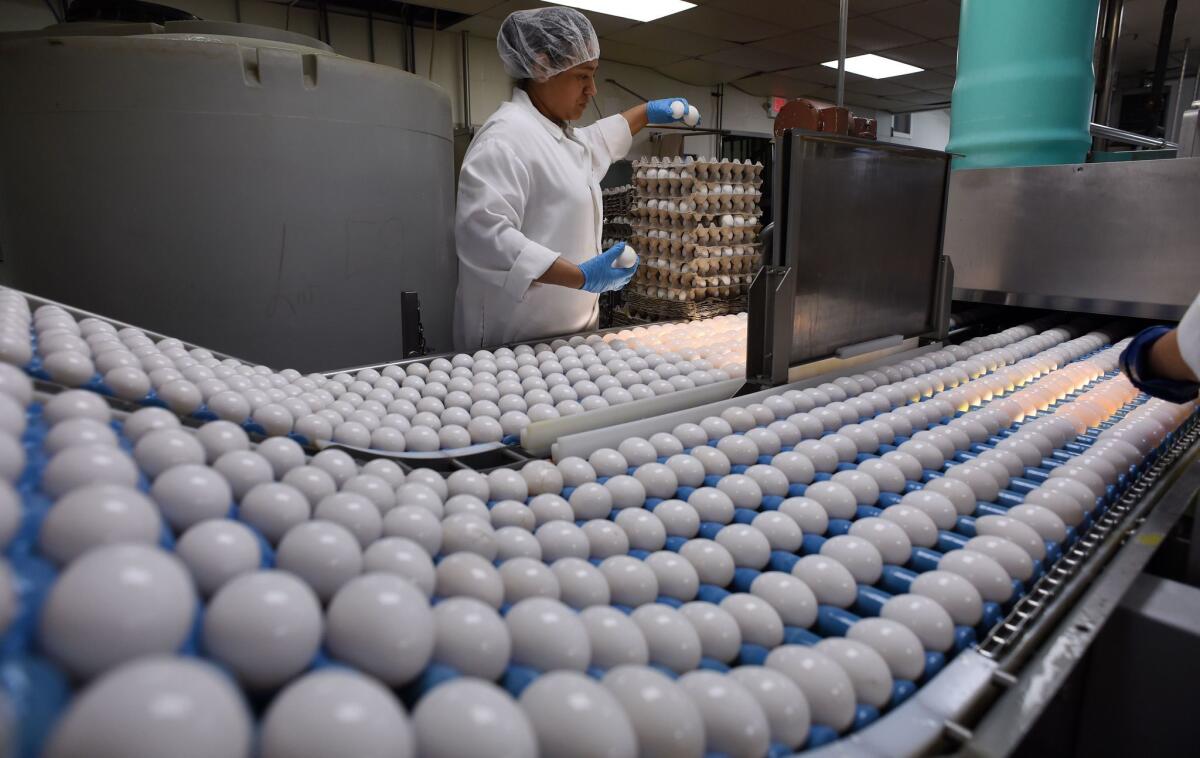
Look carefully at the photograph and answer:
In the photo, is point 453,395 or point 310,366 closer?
point 453,395

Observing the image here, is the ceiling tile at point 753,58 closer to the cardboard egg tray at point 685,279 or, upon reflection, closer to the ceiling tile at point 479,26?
the ceiling tile at point 479,26

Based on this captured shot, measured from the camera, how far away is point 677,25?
5.91m

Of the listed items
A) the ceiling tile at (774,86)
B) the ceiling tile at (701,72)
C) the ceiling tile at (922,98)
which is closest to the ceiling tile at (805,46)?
the ceiling tile at (701,72)

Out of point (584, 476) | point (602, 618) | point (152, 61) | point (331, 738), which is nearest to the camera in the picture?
point (331, 738)

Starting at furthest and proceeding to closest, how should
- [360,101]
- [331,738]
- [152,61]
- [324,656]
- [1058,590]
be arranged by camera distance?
[360,101]
[152,61]
[1058,590]
[324,656]
[331,738]

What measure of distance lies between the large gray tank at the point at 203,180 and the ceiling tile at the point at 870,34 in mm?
4814

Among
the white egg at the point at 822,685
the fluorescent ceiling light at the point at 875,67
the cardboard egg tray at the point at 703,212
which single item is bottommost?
the white egg at the point at 822,685

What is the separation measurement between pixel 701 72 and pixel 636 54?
1115 millimetres

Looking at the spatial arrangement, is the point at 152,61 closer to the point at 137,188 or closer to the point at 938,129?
the point at 137,188

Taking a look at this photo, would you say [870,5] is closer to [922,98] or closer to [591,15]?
[591,15]

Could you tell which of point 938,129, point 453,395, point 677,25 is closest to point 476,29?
point 677,25

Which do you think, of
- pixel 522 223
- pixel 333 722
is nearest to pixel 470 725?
pixel 333 722

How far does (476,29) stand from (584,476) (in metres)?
5.98

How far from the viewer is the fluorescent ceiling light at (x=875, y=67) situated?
283 inches
